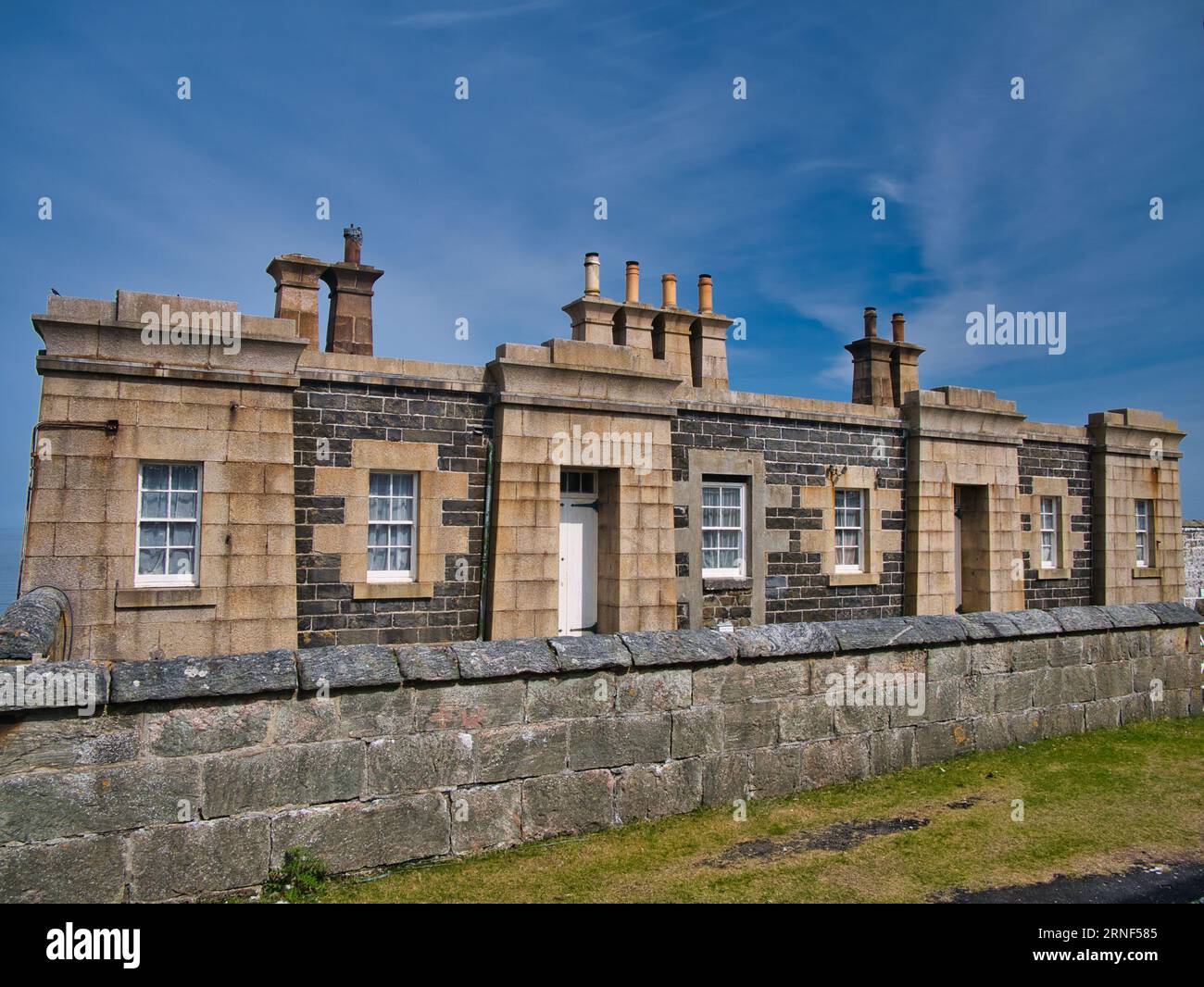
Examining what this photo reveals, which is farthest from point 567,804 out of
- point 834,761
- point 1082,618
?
point 1082,618

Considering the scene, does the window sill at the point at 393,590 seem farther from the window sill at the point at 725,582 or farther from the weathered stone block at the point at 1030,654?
the weathered stone block at the point at 1030,654

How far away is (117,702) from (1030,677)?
7217 mm

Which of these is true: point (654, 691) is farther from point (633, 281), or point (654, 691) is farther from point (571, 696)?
point (633, 281)

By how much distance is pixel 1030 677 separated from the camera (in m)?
8.25

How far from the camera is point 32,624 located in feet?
25.0

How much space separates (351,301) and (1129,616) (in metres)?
10.4

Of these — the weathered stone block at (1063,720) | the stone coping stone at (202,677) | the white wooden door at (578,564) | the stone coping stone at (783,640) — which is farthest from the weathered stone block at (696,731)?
the white wooden door at (578,564)

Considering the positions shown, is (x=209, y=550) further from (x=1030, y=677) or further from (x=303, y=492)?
(x=1030, y=677)

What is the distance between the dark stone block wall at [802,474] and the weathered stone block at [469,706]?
28.9 ft

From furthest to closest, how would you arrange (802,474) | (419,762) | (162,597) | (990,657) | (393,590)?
(802,474), (393,590), (162,597), (990,657), (419,762)

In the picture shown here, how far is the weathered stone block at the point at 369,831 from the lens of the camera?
4.91 metres

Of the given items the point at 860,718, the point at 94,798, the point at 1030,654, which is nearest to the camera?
the point at 94,798

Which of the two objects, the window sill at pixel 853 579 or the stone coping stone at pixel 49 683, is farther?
the window sill at pixel 853 579
